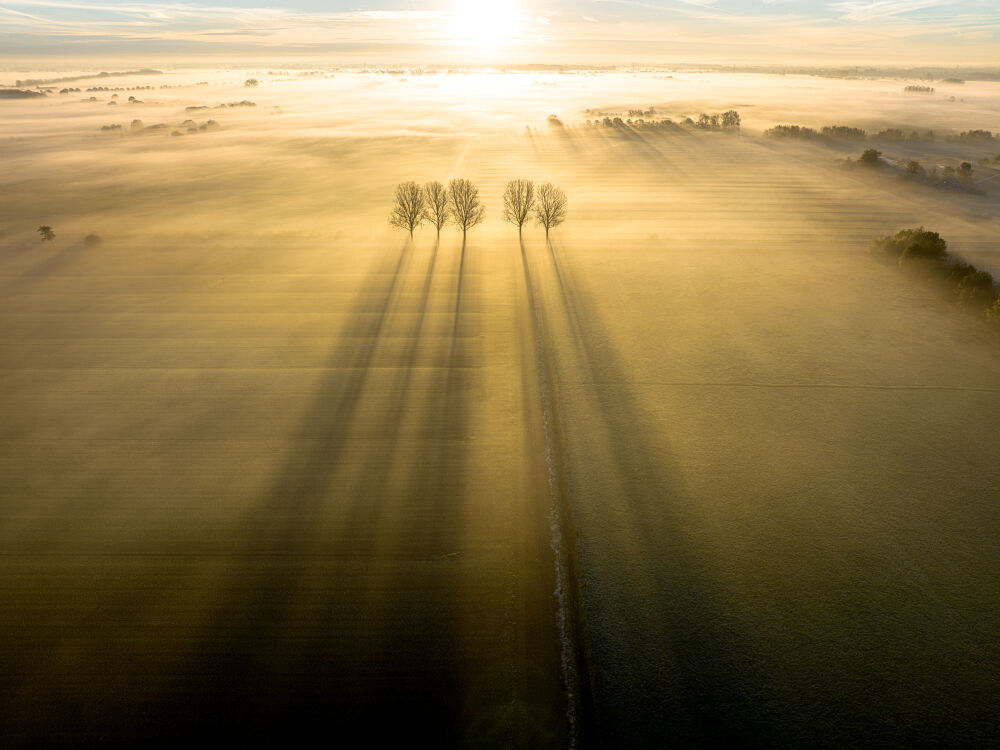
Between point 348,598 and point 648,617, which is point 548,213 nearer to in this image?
point 648,617

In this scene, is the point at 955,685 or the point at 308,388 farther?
the point at 308,388

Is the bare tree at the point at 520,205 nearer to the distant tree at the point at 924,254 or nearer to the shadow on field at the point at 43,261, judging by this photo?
the distant tree at the point at 924,254

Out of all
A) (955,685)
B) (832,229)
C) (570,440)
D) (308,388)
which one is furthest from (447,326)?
(832,229)

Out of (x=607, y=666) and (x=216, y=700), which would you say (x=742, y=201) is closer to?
(x=607, y=666)

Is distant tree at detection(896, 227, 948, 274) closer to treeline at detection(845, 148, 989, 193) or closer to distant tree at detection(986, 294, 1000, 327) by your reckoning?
distant tree at detection(986, 294, 1000, 327)

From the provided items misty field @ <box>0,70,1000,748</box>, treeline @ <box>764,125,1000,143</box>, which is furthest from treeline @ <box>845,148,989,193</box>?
misty field @ <box>0,70,1000,748</box>

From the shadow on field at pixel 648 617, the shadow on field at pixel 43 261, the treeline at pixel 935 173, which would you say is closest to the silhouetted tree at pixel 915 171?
the treeline at pixel 935 173

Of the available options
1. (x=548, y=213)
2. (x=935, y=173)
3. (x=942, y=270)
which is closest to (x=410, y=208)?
(x=548, y=213)
